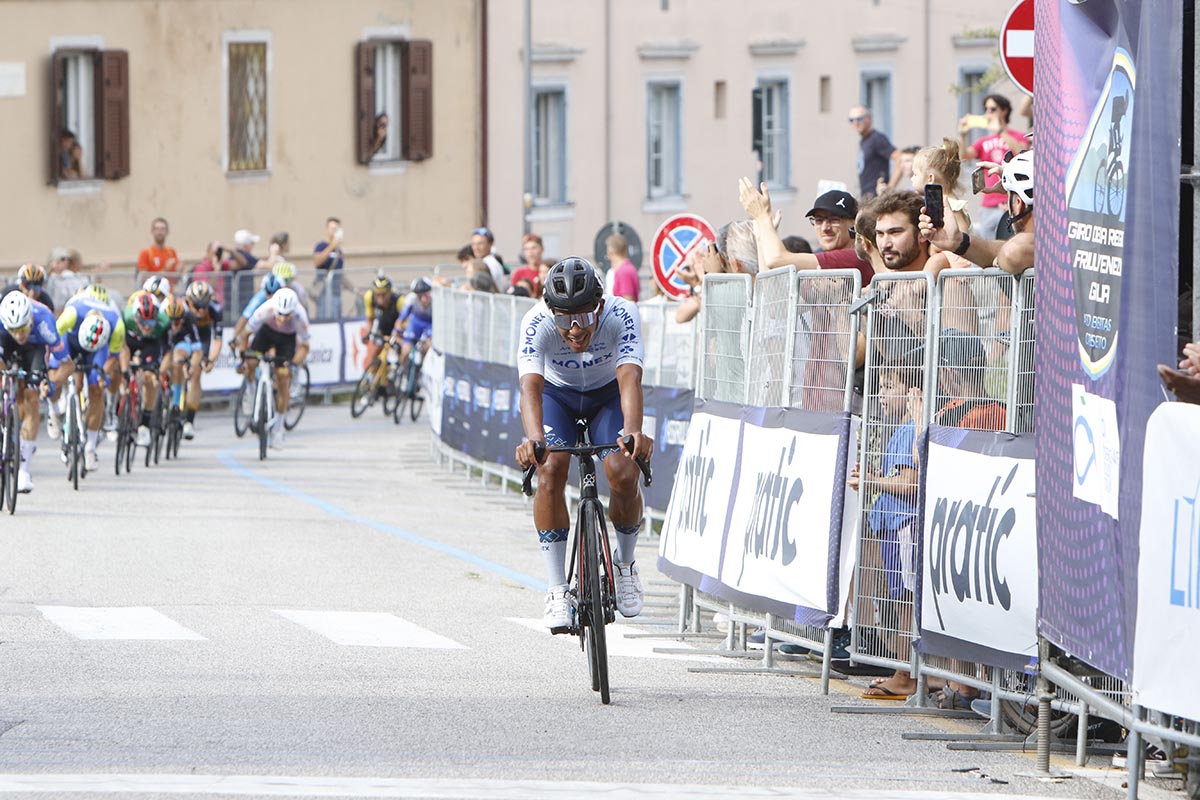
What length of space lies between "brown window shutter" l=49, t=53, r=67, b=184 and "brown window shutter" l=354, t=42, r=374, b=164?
5428 mm

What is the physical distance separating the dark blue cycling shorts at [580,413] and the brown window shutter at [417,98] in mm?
32602

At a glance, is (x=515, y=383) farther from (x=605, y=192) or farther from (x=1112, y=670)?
(x=605, y=192)

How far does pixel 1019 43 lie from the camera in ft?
38.0

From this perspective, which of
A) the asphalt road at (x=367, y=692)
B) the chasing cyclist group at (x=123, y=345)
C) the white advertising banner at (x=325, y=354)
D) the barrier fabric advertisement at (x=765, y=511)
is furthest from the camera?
the white advertising banner at (x=325, y=354)

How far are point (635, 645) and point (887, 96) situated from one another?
126 feet

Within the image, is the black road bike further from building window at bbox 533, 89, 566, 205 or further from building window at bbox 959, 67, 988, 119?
building window at bbox 959, 67, 988, 119

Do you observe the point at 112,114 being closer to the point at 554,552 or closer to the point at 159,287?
the point at 159,287

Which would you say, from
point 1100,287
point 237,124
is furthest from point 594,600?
point 237,124

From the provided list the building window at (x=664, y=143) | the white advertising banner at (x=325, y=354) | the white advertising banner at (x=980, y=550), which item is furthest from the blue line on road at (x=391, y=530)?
the building window at (x=664, y=143)

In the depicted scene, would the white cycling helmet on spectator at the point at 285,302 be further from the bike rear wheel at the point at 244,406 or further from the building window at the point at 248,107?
the building window at the point at 248,107

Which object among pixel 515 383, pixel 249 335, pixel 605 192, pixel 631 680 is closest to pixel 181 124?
pixel 605 192

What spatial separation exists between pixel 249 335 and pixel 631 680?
607 inches

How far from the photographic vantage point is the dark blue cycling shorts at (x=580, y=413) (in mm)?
10625

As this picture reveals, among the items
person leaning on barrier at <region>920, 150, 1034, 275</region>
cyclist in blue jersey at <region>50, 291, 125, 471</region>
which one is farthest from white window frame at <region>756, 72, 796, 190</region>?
person leaning on barrier at <region>920, 150, 1034, 275</region>
